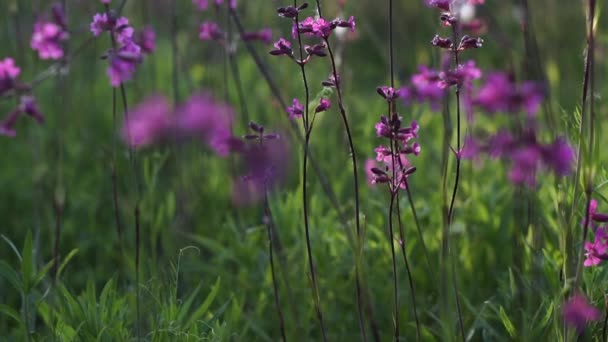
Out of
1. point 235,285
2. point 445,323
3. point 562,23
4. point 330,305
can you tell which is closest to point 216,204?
point 235,285

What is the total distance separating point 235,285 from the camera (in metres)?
2.51

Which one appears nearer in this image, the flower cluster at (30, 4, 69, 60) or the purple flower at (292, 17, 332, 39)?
the purple flower at (292, 17, 332, 39)

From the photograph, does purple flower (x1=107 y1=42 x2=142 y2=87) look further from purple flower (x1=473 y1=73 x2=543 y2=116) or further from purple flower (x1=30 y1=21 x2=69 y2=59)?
purple flower (x1=473 y1=73 x2=543 y2=116)

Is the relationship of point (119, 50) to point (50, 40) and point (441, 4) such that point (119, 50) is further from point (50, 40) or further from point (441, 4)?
point (441, 4)

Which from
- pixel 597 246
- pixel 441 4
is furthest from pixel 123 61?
pixel 597 246

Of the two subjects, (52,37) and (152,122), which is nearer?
(152,122)

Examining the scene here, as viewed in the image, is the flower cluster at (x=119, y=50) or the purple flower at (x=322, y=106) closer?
the purple flower at (x=322, y=106)

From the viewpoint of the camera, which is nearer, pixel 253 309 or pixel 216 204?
pixel 253 309

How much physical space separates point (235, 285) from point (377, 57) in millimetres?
4422

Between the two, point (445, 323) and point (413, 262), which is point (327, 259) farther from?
point (445, 323)

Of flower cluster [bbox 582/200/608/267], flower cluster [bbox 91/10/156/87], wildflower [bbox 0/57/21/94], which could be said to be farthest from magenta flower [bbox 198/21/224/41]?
flower cluster [bbox 582/200/608/267]

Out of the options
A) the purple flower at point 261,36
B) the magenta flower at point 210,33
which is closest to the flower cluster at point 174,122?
the purple flower at point 261,36

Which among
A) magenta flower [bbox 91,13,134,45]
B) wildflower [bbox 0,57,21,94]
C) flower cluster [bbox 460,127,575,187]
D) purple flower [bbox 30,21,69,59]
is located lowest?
flower cluster [bbox 460,127,575,187]

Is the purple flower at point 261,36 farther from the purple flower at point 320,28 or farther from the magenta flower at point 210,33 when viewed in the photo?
the purple flower at point 320,28
